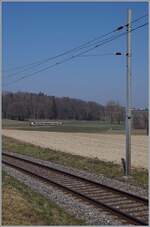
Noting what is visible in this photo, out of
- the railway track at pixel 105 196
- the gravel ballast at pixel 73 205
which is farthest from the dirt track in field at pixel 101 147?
the gravel ballast at pixel 73 205

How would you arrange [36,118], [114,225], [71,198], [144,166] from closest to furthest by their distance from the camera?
[114,225], [71,198], [144,166], [36,118]

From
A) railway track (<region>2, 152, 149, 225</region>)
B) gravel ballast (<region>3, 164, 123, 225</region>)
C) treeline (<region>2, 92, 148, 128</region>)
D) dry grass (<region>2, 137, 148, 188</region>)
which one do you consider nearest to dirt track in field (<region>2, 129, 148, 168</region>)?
dry grass (<region>2, 137, 148, 188</region>)

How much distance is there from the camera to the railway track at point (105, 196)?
11.1 m

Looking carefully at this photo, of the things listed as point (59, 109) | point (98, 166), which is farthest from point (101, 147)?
point (59, 109)

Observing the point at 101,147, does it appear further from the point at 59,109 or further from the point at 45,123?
the point at 59,109

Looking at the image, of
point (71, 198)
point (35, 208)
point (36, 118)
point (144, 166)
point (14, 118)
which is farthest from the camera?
point (36, 118)

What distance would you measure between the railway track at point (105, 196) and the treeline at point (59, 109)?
60.7 m

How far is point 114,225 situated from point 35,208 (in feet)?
6.45

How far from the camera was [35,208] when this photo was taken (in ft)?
36.1

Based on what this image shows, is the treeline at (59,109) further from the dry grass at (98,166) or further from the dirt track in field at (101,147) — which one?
the dry grass at (98,166)

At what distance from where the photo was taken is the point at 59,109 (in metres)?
106

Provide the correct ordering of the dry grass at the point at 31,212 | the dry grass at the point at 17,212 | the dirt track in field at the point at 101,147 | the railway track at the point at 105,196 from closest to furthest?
the dry grass at the point at 17,212 < the dry grass at the point at 31,212 < the railway track at the point at 105,196 < the dirt track in field at the point at 101,147

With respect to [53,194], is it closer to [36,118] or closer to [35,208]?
[35,208]

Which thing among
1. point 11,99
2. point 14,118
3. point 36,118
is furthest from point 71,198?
point 36,118
